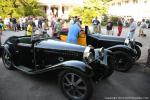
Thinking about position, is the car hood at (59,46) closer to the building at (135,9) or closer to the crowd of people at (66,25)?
the crowd of people at (66,25)

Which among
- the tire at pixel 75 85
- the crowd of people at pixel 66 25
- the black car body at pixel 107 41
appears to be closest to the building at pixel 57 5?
the crowd of people at pixel 66 25

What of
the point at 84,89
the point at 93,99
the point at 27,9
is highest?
the point at 27,9

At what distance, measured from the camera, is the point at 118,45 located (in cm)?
709

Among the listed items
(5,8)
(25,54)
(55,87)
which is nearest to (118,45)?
(55,87)

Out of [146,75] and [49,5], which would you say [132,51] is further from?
[49,5]

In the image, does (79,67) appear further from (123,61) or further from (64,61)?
(123,61)

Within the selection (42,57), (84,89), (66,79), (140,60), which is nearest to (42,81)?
(42,57)

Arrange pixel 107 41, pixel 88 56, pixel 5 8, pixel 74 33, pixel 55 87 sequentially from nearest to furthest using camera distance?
pixel 88 56 < pixel 55 87 < pixel 74 33 < pixel 107 41 < pixel 5 8

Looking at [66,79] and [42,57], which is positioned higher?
[42,57]

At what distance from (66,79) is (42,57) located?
4.27 feet

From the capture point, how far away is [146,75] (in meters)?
6.61

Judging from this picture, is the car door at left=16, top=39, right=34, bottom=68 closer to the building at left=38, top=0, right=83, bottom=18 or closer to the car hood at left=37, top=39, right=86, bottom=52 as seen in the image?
the car hood at left=37, top=39, right=86, bottom=52

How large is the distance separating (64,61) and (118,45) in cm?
249

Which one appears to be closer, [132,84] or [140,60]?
[132,84]
